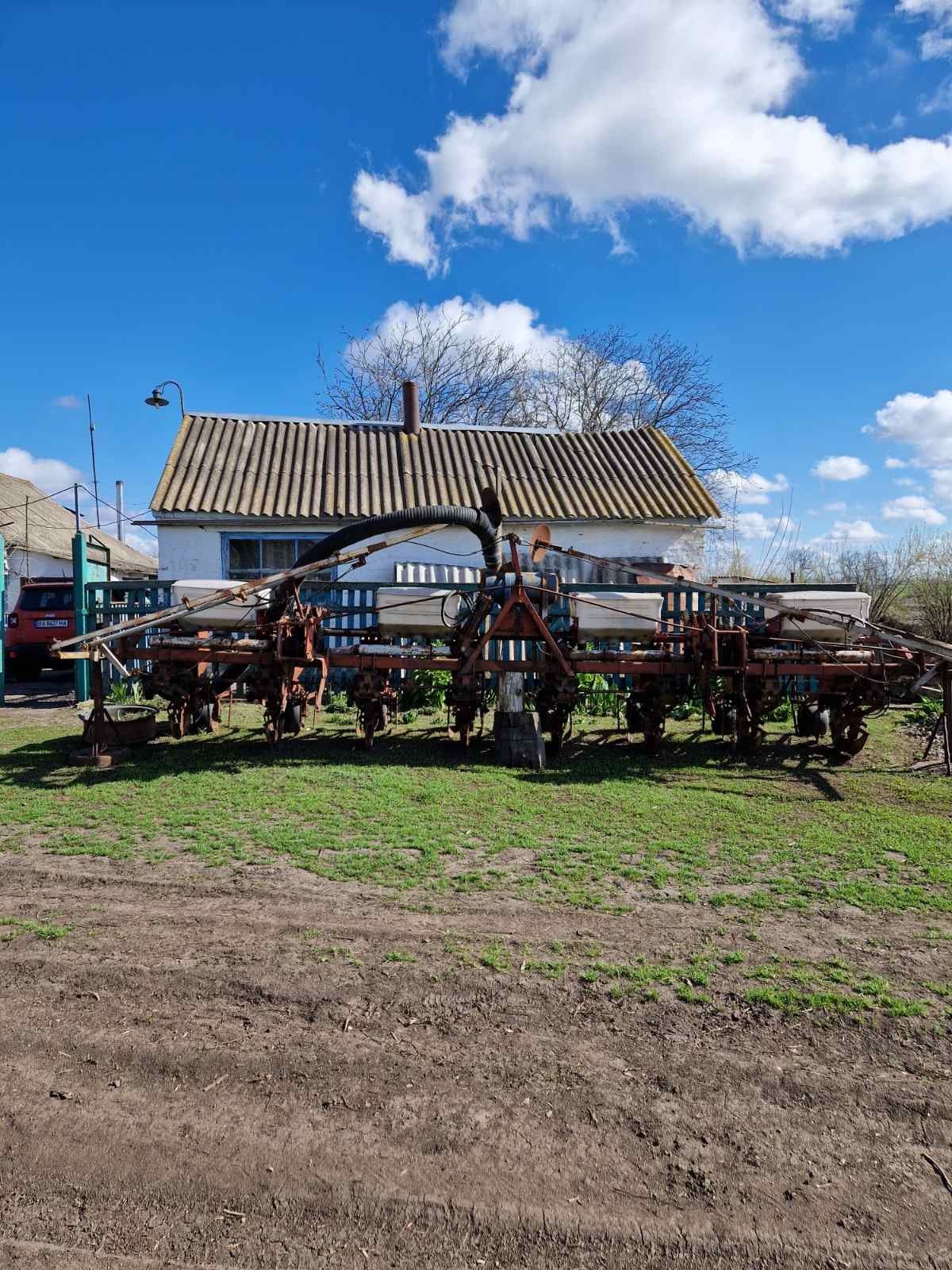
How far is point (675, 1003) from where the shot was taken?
3188mm

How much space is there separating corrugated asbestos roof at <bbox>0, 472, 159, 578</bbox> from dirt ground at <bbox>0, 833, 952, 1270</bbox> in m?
27.7

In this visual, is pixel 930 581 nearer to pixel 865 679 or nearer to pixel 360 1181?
pixel 865 679

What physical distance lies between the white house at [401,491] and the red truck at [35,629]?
10.1 ft

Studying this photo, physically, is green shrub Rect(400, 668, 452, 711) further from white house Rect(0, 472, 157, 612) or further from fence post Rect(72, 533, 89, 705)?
white house Rect(0, 472, 157, 612)

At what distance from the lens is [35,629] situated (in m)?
14.9

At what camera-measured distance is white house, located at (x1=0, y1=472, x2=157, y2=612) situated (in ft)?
100

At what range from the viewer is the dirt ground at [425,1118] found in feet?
6.79

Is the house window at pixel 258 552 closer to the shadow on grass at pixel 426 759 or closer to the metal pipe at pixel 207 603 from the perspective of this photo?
the shadow on grass at pixel 426 759

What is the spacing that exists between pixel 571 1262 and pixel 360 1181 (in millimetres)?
614

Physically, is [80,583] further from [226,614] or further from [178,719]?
[226,614]

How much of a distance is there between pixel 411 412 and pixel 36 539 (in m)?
22.5

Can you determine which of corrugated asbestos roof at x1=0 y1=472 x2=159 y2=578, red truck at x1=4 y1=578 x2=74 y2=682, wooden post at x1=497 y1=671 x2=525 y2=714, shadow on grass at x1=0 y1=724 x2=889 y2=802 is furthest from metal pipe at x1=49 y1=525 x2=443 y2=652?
corrugated asbestos roof at x1=0 y1=472 x2=159 y2=578

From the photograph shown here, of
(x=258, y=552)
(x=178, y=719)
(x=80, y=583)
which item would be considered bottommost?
(x=178, y=719)

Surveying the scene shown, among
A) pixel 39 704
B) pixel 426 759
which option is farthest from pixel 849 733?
pixel 39 704
